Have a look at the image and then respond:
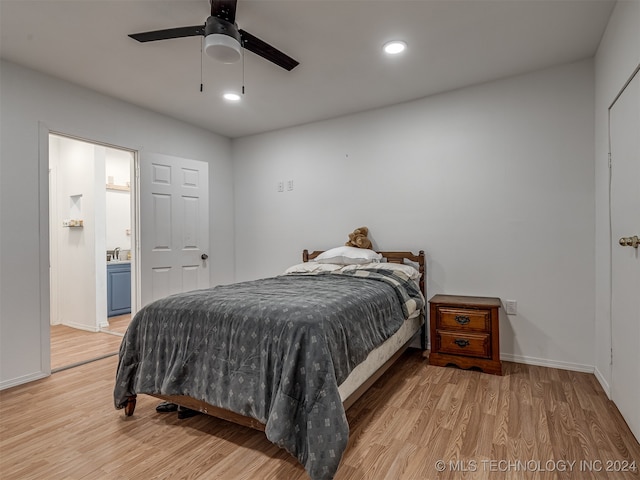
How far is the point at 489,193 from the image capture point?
317 cm

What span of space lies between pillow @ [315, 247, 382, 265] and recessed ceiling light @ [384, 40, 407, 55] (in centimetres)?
172

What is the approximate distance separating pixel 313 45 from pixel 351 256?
1.82 metres

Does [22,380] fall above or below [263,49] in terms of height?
below

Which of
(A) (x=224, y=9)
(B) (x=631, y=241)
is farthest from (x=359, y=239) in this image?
(A) (x=224, y=9)

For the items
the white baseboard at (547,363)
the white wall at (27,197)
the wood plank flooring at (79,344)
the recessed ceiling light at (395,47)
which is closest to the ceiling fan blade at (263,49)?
the recessed ceiling light at (395,47)

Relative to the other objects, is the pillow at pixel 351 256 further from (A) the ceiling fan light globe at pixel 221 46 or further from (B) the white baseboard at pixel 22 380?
(B) the white baseboard at pixel 22 380

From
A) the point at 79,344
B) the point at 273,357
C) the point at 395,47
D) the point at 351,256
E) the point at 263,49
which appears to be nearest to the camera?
the point at 273,357

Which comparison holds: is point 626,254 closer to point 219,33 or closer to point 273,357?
point 273,357

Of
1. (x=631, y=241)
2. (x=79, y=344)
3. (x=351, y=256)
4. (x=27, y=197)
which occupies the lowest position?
(x=79, y=344)

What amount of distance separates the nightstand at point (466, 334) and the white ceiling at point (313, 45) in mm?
1944

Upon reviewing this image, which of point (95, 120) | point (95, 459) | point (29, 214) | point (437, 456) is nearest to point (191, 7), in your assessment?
point (95, 120)

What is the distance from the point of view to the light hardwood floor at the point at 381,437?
5.37 feet

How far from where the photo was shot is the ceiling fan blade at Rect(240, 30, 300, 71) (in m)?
2.11

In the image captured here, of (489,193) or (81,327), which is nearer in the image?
(489,193)
